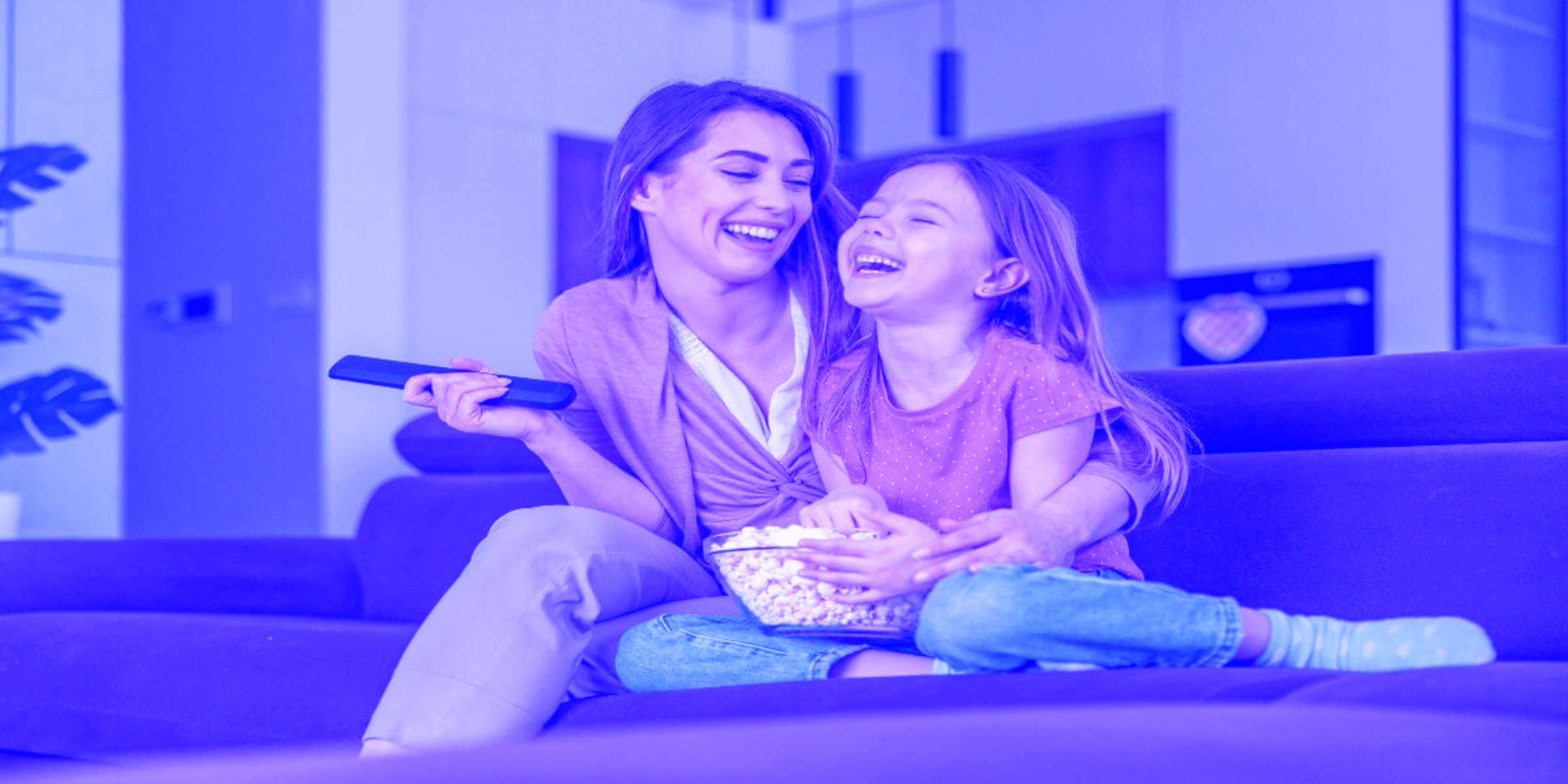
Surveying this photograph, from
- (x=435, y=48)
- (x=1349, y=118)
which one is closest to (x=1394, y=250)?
(x=1349, y=118)

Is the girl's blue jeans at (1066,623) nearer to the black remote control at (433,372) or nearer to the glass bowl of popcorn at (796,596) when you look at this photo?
the glass bowl of popcorn at (796,596)

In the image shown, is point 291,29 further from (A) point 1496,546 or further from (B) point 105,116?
(A) point 1496,546

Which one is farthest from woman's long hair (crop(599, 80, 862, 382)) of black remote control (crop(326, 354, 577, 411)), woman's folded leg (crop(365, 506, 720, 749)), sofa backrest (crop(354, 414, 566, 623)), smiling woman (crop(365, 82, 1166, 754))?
sofa backrest (crop(354, 414, 566, 623))

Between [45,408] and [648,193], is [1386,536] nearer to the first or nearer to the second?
[648,193]

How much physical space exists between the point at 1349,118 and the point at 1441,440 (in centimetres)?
374

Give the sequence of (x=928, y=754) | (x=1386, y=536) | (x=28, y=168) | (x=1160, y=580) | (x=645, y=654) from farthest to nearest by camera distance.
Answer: (x=28, y=168) → (x=1160, y=580) → (x=1386, y=536) → (x=645, y=654) → (x=928, y=754)

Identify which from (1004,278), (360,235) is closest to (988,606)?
(1004,278)

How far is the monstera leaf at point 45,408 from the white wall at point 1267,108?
346cm

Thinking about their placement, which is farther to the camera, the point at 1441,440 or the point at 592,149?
the point at 592,149

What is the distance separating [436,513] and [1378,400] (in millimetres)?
1385

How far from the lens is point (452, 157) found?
16.9ft

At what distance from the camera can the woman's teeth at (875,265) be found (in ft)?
5.79

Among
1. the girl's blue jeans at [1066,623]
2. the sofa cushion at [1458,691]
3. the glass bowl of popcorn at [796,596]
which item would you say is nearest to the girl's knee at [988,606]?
the girl's blue jeans at [1066,623]

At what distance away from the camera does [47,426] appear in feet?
13.7
